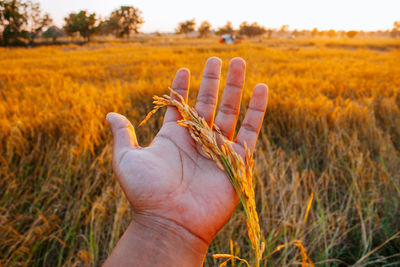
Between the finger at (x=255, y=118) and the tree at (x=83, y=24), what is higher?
the tree at (x=83, y=24)

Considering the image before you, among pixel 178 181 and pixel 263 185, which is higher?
pixel 178 181

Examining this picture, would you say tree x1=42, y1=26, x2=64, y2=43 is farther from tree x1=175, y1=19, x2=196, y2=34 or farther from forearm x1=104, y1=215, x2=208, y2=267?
forearm x1=104, y1=215, x2=208, y2=267

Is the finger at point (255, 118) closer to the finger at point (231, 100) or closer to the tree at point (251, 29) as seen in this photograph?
the finger at point (231, 100)

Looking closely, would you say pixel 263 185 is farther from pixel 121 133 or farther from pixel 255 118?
pixel 121 133

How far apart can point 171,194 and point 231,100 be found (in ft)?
2.14

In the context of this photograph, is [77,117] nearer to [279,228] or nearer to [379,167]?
[279,228]

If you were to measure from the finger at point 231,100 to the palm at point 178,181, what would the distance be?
112 millimetres

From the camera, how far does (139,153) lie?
104cm

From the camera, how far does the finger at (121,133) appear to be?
44.3 inches

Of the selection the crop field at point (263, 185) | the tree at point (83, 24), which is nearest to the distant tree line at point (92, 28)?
the tree at point (83, 24)

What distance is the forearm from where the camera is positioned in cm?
80

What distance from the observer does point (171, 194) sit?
3.21ft

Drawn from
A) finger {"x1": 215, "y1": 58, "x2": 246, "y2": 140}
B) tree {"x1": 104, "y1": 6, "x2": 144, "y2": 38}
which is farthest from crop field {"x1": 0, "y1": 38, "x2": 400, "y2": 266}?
tree {"x1": 104, "y1": 6, "x2": 144, "y2": 38}

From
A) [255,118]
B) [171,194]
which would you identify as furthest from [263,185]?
[171,194]
